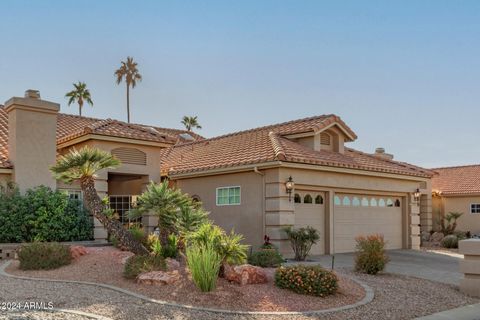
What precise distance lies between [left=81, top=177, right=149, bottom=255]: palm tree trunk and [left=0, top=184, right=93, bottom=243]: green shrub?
399cm

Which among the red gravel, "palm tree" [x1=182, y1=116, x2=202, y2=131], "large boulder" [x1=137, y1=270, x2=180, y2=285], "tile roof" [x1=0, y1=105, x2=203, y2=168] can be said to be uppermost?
"palm tree" [x1=182, y1=116, x2=202, y2=131]

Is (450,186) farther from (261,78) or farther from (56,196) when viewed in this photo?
(56,196)

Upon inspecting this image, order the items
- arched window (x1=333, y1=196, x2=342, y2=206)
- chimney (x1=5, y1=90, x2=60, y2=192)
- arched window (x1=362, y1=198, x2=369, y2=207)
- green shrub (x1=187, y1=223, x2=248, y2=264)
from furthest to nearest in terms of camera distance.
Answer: arched window (x1=362, y1=198, x2=369, y2=207), arched window (x1=333, y1=196, x2=342, y2=206), chimney (x1=5, y1=90, x2=60, y2=192), green shrub (x1=187, y1=223, x2=248, y2=264)

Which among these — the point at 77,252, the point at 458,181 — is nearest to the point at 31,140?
the point at 77,252

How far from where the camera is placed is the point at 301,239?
1616cm

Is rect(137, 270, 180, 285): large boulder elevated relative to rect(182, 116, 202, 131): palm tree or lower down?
lower down

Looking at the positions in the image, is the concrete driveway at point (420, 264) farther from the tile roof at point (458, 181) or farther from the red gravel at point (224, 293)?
the tile roof at point (458, 181)

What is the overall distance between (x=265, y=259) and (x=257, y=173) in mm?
4728

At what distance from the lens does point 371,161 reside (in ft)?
71.6

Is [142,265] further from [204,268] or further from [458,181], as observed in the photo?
[458,181]

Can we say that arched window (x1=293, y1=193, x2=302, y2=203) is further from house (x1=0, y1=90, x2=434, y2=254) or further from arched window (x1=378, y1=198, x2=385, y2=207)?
arched window (x1=378, y1=198, x2=385, y2=207)

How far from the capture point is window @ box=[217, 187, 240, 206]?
1822 centimetres

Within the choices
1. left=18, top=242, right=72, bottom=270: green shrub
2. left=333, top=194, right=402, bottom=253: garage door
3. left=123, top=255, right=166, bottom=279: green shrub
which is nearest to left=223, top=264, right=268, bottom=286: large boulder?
left=123, top=255, right=166, bottom=279: green shrub

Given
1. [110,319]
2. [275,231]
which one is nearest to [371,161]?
[275,231]
